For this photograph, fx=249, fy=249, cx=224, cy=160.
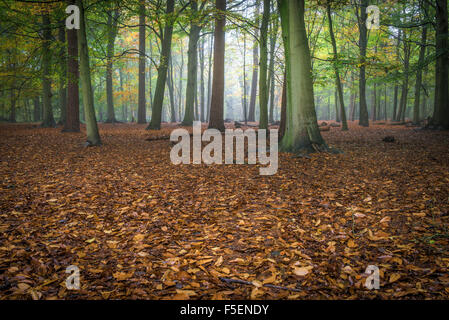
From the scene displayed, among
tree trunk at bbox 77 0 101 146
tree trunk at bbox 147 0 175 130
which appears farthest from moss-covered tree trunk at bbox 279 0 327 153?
tree trunk at bbox 147 0 175 130

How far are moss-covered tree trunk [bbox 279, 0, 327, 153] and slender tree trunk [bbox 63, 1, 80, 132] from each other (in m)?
8.84

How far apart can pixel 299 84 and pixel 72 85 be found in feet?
32.8

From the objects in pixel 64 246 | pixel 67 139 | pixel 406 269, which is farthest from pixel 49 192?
pixel 67 139

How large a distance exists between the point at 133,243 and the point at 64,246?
76 centimetres

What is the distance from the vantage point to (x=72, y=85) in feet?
36.8

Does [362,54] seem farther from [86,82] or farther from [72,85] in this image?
[72,85]

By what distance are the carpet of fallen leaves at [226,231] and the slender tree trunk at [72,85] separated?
6321 millimetres

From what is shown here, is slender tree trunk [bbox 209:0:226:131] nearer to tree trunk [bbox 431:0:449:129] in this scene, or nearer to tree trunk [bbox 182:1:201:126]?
tree trunk [bbox 182:1:201:126]

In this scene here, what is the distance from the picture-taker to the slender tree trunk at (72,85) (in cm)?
1102

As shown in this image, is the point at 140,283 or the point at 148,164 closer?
the point at 140,283

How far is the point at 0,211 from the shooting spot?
11.9 ft

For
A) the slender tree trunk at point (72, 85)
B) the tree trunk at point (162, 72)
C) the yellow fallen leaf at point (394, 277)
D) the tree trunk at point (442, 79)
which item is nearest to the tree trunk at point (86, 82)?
the slender tree trunk at point (72, 85)
